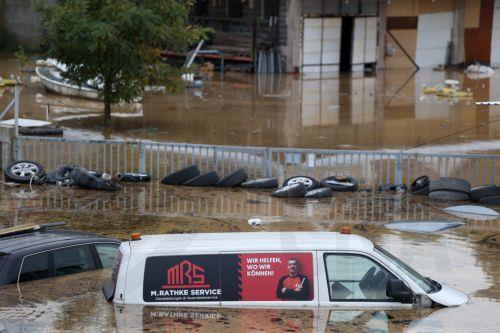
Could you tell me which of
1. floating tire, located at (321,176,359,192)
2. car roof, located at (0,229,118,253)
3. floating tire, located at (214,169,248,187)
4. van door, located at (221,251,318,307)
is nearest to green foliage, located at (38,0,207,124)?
floating tire, located at (214,169,248,187)

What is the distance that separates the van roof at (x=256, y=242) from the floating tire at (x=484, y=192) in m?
8.68

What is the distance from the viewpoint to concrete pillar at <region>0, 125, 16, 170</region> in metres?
20.0

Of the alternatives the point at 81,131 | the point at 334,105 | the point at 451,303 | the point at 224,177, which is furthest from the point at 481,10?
the point at 451,303

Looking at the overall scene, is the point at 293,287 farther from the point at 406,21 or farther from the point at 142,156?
the point at 406,21

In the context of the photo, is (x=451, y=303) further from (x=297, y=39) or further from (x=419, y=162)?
(x=297, y=39)

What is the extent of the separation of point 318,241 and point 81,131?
1780cm

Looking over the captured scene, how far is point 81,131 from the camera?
26.6 m

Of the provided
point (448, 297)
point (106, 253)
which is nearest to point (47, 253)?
point (106, 253)

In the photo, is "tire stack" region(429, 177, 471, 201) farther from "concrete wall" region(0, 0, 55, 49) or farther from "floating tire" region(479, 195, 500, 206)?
"concrete wall" region(0, 0, 55, 49)

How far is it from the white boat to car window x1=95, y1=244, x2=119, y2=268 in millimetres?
20042

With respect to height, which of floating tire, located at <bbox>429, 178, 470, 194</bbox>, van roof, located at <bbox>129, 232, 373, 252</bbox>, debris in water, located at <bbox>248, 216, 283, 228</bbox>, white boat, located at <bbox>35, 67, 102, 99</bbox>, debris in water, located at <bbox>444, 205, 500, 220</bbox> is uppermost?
white boat, located at <bbox>35, 67, 102, 99</bbox>

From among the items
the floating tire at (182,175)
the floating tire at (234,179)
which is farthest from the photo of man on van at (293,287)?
the floating tire at (182,175)

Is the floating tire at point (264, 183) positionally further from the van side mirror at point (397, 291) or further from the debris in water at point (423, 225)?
the van side mirror at point (397, 291)

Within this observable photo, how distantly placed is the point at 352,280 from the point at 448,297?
1175 mm
